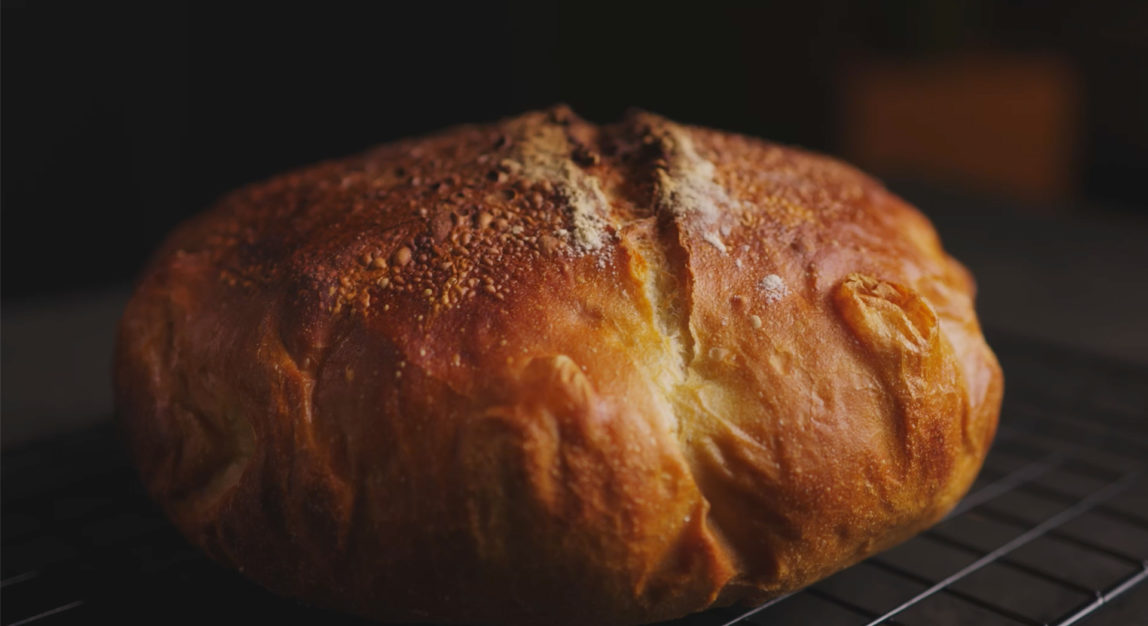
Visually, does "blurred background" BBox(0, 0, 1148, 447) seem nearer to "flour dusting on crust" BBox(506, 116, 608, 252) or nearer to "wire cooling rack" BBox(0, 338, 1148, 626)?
"wire cooling rack" BBox(0, 338, 1148, 626)

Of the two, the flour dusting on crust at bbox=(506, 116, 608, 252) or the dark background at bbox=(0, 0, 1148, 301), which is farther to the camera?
the dark background at bbox=(0, 0, 1148, 301)

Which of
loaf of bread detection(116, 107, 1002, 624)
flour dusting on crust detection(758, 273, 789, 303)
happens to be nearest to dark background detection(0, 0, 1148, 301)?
loaf of bread detection(116, 107, 1002, 624)

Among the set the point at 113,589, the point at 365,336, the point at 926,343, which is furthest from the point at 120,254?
the point at 926,343

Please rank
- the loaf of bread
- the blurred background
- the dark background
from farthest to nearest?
the dark background → the blurred background → the loaf of bread

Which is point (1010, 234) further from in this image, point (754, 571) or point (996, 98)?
point (754, 571)

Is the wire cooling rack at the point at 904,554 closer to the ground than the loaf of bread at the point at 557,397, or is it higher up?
closer to the ground

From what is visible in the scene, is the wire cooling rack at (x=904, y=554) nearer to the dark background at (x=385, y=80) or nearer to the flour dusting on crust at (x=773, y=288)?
the flour dusting on crust at (x=773, y=288)

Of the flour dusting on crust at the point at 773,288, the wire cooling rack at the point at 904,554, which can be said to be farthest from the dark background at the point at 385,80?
the flour dusting on crust at the point at 773,288
